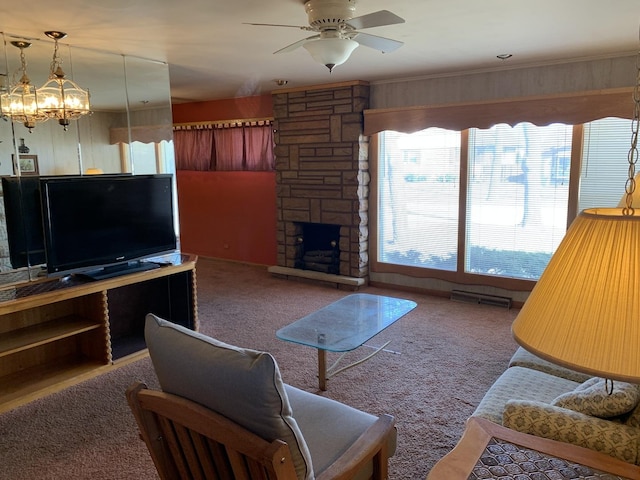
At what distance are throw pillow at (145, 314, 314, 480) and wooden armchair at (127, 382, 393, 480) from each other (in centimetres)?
4

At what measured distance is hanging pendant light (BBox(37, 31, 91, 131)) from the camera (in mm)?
3486

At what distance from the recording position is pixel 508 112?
464 cm

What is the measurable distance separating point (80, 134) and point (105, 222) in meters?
0.79

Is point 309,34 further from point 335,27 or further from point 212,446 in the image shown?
point 212,446

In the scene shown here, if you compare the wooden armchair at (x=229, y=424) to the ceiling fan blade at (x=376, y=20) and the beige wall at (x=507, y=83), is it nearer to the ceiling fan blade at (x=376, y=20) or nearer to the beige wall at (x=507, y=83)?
the ceiling fan blade at (x=376, y=20)

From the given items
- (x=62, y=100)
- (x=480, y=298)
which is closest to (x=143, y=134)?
(x=62, y=100)

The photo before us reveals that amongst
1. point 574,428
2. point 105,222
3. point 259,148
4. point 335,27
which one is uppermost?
point 335,27

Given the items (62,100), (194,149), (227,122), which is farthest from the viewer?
(194,149)

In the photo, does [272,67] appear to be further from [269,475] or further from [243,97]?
[269,475]

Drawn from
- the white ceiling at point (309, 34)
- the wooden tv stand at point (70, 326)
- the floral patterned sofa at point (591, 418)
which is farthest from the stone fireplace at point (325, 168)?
the floral patterned sofa at point (591, 418)

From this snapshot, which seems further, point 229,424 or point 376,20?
point 376,20

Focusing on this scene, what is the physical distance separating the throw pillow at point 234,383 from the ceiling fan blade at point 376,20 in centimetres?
179

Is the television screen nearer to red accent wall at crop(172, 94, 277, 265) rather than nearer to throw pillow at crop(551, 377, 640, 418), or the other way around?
throw pillow at crop(551, 377, 640, 418)

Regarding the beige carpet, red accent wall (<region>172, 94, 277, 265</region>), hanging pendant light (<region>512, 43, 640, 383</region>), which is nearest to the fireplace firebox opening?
red accent wall (<region>172, 94, 277, 265</region>)
